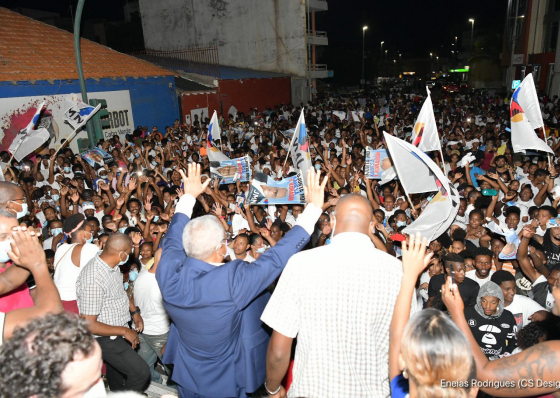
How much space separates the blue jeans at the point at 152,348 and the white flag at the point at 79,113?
6.46m

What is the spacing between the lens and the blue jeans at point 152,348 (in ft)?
14.3

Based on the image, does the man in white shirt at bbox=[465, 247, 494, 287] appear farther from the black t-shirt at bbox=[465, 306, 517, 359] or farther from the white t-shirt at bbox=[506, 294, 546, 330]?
the black t-shirt at bbox=[465, 306, 517, 359]

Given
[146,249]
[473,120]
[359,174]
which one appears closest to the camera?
[146,249]

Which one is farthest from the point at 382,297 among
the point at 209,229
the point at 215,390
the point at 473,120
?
the point at 473,120

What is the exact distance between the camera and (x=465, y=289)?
4445 millimetres

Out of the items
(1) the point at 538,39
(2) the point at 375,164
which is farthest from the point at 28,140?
(1) the point at 538,39

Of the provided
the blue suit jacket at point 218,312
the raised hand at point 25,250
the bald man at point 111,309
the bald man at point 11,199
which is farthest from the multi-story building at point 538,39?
the raised hand at point 25,250

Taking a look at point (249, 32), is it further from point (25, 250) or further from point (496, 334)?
Result: point (25, 250)

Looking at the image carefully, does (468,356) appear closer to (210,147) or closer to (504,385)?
(504,385)

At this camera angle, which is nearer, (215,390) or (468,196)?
(215,390)

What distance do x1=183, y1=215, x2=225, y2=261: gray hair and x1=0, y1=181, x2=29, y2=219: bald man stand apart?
2575 mm

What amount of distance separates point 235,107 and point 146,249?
19.3 m

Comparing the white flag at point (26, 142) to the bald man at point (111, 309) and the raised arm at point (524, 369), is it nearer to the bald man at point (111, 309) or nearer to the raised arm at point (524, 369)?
the bald man at point (111, 309)

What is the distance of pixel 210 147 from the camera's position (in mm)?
8719
